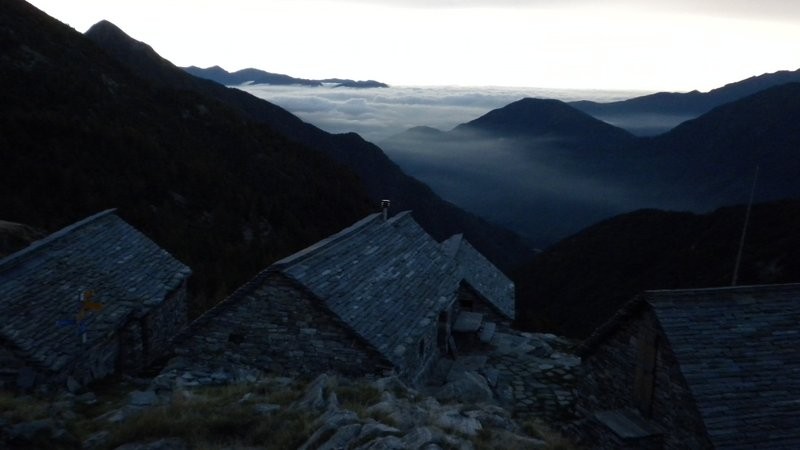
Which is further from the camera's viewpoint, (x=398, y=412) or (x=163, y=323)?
(x=163, y=323)

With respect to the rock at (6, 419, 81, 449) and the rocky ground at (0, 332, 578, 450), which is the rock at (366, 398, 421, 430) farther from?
the rock at (6, 419, 81, 449)

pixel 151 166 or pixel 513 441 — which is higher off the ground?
pixel 151 166

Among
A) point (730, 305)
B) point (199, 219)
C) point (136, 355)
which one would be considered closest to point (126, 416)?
point (136, 355)

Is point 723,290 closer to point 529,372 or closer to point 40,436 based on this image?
point 529,372

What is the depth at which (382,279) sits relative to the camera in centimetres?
1792

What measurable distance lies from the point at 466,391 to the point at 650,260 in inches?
2509

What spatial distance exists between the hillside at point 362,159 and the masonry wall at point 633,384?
88822 mm

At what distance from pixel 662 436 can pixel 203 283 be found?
20.7 meters

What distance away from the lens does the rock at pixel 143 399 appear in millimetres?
11953

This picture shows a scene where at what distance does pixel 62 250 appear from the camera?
16.2 meters

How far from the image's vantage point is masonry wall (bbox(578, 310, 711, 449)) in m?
12.0

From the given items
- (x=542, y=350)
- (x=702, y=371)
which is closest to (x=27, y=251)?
(x=702, y=371)

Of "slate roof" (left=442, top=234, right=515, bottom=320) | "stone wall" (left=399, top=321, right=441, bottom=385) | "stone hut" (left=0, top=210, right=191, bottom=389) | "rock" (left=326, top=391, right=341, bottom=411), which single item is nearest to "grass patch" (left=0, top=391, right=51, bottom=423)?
"stone hut" (left=0, top=210, right=191, bottom=389)

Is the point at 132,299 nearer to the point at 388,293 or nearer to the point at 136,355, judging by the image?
the point at 136,355
